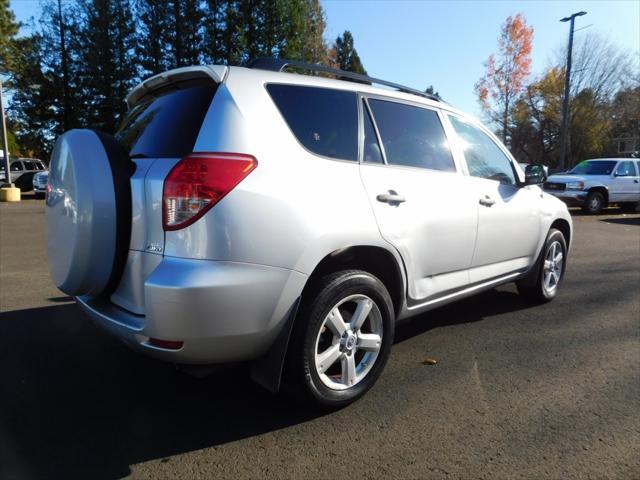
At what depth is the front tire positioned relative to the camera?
2.40 meters

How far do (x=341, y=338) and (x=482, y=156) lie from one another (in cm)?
220

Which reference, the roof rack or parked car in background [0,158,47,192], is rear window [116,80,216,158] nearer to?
the roof rack

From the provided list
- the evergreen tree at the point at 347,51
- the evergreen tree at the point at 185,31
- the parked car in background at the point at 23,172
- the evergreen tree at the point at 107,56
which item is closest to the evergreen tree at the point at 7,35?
the evergreen tree at the point at 107,56

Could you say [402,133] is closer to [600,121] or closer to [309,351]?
[309,351]

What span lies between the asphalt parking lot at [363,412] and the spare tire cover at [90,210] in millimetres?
804

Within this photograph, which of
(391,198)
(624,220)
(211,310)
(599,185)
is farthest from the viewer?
(599,185)

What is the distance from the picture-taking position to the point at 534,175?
4.14 meters

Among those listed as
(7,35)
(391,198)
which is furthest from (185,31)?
(391,198)

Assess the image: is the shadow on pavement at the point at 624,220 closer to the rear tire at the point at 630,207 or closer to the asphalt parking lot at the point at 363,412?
the rear tire at the point at 630,207

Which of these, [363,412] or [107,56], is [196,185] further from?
[107,56]

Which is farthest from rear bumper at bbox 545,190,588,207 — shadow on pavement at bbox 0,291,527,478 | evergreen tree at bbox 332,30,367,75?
evergreen tree at bbox 332,30,367,75

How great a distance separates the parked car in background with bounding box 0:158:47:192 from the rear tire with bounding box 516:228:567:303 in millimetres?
24419

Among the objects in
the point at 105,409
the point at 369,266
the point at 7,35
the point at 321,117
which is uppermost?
the point at 7,35

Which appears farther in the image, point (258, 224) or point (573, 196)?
point (573, 196)
